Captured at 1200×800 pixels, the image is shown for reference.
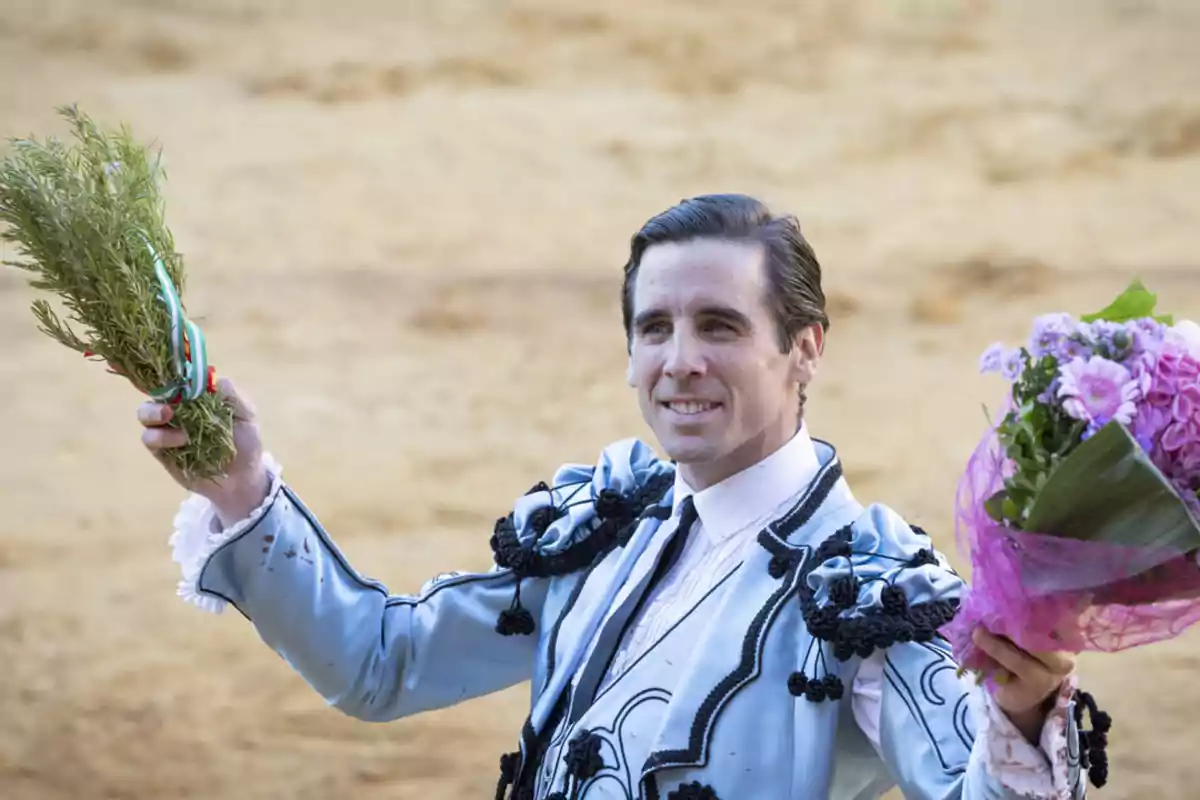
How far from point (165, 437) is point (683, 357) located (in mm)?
533

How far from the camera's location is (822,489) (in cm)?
168

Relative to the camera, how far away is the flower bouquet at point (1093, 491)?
1.17 m

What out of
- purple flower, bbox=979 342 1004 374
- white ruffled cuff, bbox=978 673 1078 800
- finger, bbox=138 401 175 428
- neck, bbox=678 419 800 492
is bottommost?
white ruffled cuff, bbox=978 673 1078 800

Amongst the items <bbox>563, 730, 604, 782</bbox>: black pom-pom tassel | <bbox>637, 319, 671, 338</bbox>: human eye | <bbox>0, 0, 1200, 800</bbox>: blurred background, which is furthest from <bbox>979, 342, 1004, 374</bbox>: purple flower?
<bbox>0, 0, 1200, 800</bbox>: blurred background

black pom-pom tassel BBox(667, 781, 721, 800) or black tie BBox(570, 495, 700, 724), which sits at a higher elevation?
black tie BBox(570, 495, 700, 724)

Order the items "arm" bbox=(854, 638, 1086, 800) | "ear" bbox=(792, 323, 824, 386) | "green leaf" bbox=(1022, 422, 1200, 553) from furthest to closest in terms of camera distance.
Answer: "ear" bbox=(792, 323, 824, 386)
"arm" bbox=(854, 638, 1086, 800)
"green leaf" bbox=(1022, 422, 1200, 553)

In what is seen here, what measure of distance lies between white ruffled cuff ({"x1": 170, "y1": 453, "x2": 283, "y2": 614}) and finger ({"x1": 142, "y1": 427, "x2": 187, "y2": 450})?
0.12m

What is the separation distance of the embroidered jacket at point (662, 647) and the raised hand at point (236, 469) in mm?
22

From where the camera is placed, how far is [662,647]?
1.62 m

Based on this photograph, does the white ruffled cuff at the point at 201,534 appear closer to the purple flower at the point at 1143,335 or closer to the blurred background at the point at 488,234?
the purple flower at the point at 1143,335

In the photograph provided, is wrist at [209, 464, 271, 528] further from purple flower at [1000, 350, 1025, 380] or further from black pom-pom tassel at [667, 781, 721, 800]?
purple flower at [1000, 350, 1025, 380]

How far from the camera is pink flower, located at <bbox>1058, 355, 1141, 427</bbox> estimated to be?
3.87ft

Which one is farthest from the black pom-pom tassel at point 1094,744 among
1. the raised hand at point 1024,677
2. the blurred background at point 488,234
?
the blurred background at point 488,234

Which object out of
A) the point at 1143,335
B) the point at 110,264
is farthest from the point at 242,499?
the point at 1143,335
